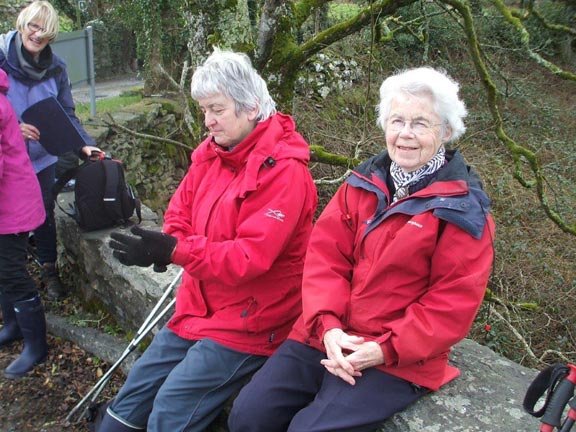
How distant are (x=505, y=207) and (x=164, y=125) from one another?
16.5ft

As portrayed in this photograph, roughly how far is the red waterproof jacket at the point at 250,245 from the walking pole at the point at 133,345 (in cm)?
34

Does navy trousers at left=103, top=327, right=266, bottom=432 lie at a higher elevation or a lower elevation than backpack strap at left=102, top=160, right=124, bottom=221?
lower

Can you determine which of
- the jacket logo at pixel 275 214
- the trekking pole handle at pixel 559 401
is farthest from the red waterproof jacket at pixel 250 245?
the trekking pole handle at pixel 559 401

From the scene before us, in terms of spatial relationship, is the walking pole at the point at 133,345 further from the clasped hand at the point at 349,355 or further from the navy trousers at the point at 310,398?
the clasped hand at the point at 349,355

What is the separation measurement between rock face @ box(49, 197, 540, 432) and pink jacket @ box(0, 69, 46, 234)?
0.55m

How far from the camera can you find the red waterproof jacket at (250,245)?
7.74 ft

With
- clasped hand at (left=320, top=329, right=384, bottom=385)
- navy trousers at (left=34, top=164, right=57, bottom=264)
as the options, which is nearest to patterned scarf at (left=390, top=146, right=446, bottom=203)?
clasped hand at (left=320, top=329, right=384, bottom=385)

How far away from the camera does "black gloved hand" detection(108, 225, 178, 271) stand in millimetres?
2371

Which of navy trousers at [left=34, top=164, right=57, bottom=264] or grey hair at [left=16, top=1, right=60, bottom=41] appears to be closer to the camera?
grey hair at [left=16, top=1, right=60, bottom=41]

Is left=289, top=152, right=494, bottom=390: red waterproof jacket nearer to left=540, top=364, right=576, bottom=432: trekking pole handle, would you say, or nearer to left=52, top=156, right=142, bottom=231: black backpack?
left=540, top=364, right=576, bottom=432: trekking pole handle

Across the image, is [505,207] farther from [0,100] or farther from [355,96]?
[0,100]

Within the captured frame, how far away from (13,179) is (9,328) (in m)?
1.15

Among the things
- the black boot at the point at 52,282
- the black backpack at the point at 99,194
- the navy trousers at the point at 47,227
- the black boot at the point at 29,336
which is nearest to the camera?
the black boot at the point at 29,336

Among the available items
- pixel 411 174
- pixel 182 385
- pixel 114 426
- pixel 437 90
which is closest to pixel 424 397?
pixel 411 174
